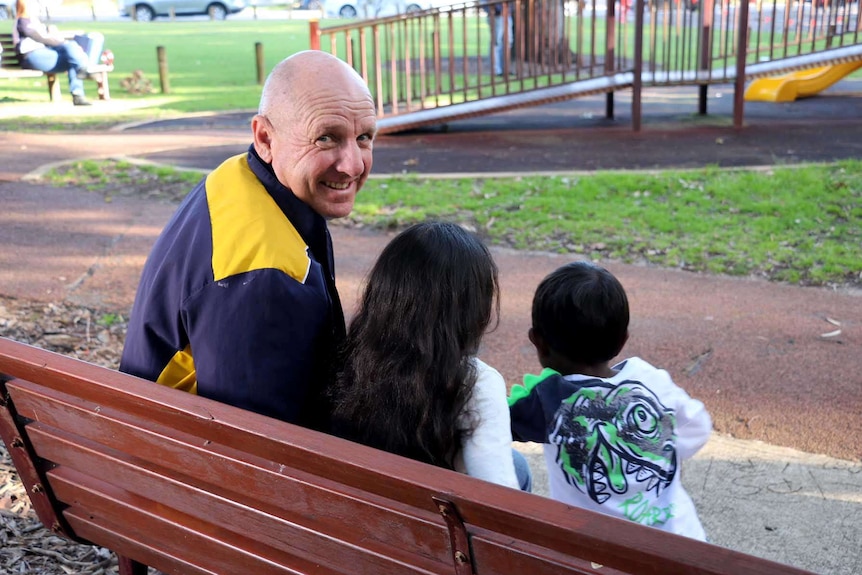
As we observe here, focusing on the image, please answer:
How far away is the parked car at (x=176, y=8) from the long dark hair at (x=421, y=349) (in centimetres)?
4537

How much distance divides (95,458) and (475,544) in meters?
1.13

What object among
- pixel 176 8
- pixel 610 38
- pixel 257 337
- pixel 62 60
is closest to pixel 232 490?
pixel 257 337

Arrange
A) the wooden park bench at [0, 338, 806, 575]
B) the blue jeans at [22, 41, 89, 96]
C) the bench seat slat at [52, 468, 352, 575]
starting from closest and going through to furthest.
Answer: the wooden park bench at [0, 338, 806, 575], the bench seat slat at [52, 468, 352, 575], the blue jeans at [22, 41, 89, 96]

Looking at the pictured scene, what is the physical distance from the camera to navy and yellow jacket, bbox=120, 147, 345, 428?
6.88 ft

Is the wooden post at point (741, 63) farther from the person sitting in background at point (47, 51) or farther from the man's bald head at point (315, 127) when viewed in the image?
the person sitting in background at point (47, 51)

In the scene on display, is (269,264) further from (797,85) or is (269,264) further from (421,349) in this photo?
(797,85)

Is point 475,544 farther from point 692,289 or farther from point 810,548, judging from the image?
point 692,289

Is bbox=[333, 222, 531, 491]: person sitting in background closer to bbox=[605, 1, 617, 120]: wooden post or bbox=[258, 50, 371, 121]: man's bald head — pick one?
bbox=[258, 50, 371, 121]: man's bald head

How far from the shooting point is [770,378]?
450 cm

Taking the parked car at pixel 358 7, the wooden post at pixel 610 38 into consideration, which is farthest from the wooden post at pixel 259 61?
the parked car at pixel 358 7

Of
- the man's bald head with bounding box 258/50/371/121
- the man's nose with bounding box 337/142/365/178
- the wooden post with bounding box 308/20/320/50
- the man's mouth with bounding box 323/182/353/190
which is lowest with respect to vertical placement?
the man's mouth with bounding box 323/182/353/190

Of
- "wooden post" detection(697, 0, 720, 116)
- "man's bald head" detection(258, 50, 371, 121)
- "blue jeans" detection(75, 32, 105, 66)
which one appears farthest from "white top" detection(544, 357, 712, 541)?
"blue jeans" detection(75, 32, 105, 66)

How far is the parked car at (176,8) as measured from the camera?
145 feet

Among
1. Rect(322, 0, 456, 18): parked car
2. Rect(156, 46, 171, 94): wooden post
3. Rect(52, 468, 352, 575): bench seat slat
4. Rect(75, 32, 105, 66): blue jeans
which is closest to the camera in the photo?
Rect(52, 468, 352, 575): bench seat slat
